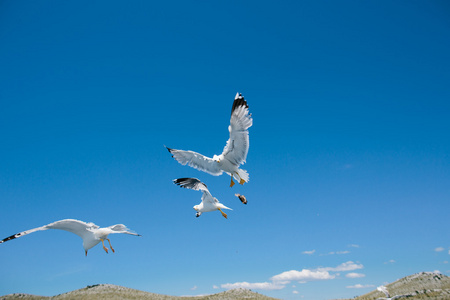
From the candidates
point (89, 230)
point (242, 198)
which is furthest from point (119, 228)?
point (242, 198)

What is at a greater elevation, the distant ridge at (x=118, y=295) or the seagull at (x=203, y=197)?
the seagull at (x=203, y=197)

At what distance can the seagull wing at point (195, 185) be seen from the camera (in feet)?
72.0

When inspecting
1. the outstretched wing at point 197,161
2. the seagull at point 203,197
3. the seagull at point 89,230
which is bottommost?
the seagull at point 89,230

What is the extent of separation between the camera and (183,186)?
21.8m

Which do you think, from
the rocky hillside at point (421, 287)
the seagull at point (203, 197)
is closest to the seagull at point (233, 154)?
the seagull at point (203, 197)

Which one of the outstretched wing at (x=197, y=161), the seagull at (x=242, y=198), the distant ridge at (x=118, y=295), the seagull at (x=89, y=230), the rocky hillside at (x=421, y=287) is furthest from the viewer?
the distant ridge at (x=118, y=295)

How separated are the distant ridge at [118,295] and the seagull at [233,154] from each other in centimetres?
1965

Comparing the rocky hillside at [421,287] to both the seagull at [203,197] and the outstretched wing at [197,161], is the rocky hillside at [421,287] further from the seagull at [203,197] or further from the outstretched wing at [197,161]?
the outstretched wing at [197,161]

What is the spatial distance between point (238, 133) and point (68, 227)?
12.7 meters

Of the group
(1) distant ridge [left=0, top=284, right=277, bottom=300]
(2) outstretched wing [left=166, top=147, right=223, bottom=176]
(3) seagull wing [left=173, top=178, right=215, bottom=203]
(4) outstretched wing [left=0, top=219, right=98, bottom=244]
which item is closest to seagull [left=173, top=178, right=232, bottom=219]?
(3) seagull wing [left=173, top=178, right=215, bottom=203]

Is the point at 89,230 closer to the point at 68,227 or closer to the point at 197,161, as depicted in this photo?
the point at 68,227

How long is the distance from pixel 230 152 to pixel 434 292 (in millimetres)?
23371

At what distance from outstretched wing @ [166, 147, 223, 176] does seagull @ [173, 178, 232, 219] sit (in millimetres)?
1469

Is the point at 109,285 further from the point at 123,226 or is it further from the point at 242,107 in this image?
the point at 242,107
